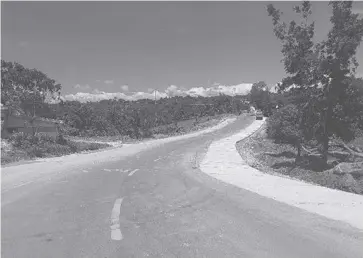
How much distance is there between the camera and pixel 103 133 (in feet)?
213

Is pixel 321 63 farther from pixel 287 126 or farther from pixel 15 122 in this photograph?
pixel 15 122

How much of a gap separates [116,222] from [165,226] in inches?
40.3

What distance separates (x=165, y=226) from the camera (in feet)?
21.1

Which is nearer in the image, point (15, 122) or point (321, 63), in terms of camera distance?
point (321, 63)

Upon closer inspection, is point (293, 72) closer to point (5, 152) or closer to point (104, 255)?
point (5, 152)

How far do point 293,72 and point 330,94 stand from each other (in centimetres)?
284

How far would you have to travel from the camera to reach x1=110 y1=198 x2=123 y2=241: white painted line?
19.3 feet

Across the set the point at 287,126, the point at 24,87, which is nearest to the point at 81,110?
the point at 24,87

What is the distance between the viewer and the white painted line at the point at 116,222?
588 cm

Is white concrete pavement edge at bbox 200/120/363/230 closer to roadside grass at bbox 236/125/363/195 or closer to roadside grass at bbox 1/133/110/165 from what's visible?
roadside grass at bbox 236/125/363/195

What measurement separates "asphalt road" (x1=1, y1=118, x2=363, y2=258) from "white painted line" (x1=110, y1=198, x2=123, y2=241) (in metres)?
0.02

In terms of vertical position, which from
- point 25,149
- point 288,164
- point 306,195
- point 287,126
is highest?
point 287,126

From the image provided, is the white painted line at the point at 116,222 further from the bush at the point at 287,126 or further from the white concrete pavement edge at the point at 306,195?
the bush at the point at 287,126

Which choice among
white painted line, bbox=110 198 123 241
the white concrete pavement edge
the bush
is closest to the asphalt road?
white painted line, bbox=110 198 123 241
